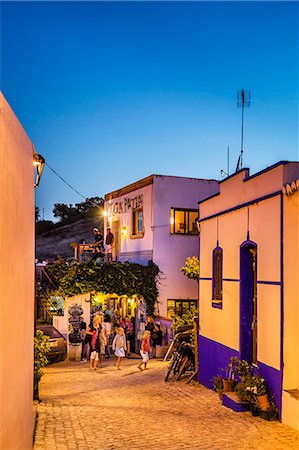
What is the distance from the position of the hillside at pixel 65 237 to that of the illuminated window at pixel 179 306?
18765 mm

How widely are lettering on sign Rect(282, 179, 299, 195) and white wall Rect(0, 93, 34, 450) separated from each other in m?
4.71

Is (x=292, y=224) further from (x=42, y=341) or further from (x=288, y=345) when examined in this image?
(x=42, y=341)

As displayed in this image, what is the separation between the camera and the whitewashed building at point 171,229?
20.8 meters

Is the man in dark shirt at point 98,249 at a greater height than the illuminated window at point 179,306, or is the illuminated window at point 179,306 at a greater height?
the man in dark shirt at point 98,249

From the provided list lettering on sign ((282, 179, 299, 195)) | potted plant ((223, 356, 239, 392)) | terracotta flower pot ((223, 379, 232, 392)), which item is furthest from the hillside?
lettering on sign ((282, 179, 299, 195))

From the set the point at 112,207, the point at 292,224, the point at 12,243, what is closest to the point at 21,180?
the point at 12,243

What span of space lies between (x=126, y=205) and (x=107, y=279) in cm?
506

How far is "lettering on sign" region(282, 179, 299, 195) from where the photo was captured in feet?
29.6

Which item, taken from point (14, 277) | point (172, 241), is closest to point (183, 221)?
point (172, 241)

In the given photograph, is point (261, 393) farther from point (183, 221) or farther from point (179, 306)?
point (183, 221)

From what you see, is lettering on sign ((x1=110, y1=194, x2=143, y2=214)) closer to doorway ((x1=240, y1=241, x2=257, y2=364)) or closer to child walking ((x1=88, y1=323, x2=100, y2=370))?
child walking ((x1=88, y1=323, x2=100, y2=370))

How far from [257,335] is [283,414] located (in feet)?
6.08

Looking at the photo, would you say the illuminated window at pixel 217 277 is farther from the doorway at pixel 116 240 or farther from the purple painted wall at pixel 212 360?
the doorway at pixel 116 240

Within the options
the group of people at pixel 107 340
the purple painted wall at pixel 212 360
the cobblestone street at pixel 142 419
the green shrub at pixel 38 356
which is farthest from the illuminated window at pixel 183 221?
the green shrub at pixel 38 356
